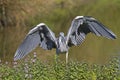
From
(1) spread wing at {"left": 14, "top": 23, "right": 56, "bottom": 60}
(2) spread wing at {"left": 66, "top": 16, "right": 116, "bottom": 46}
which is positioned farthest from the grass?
(2) spread wing at {"left": 66, "top": 16, "right": 116, "bottom": 46}

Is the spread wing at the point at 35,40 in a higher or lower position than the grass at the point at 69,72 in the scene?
higher

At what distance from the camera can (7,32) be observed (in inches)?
995

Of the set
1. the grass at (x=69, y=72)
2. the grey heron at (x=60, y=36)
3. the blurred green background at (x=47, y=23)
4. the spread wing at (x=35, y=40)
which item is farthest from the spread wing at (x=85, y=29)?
the blurred green background at (x=47, y=23)

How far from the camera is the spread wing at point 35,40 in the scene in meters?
7.80

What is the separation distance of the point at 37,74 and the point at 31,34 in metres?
0.66

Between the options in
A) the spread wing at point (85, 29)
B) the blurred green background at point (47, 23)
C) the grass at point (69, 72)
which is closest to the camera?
the grass at point (69, 72)

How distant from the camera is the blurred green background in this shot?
654 inches

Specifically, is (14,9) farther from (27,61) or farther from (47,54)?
(27,61)

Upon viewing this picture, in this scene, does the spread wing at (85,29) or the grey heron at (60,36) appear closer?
the grey heron at (60,36)

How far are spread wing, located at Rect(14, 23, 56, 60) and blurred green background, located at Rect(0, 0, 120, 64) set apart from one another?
20.7ft

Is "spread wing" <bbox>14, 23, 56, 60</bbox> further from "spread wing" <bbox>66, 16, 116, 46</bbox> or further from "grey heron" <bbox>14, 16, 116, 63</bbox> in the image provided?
"spread wing" <bbox>66, 16, 116, 46</bbox>

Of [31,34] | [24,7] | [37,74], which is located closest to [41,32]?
[31,34]

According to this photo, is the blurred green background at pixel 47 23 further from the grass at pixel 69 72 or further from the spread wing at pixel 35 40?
the grass at pixel 69 72

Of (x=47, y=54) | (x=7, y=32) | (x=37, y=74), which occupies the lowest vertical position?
(x=37, y=74)
